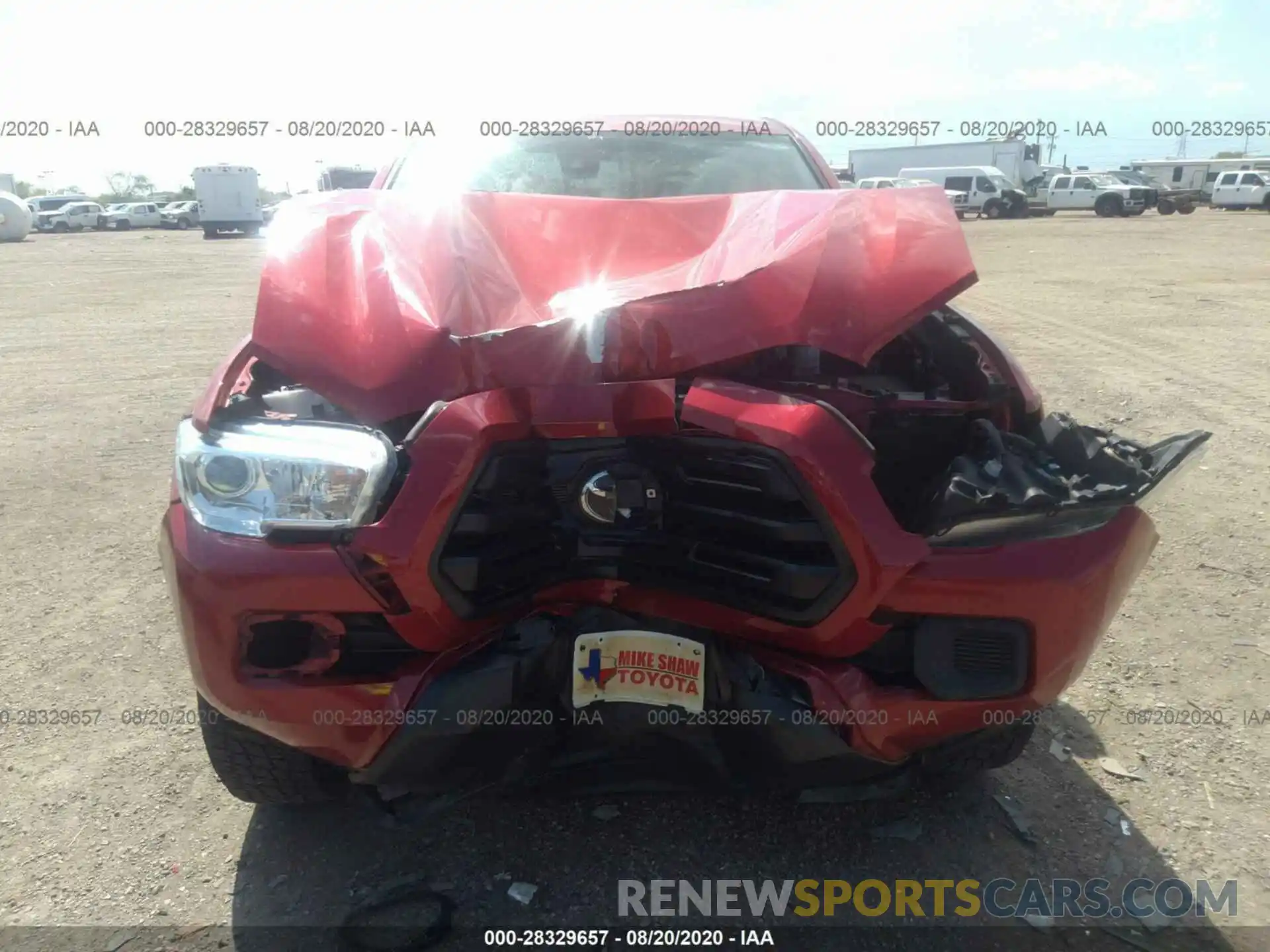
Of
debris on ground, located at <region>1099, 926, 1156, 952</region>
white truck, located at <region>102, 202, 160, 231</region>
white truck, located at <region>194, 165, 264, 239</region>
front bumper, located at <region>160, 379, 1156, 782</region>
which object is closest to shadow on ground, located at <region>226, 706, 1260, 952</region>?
debris on ground, located at <region>1099, 926, 1156, 952</region>

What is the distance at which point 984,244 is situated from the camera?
Answer: 67.7 feet

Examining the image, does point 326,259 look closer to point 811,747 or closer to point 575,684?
point 575,684

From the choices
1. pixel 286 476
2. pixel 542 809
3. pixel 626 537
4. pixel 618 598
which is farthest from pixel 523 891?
pixel 286 476

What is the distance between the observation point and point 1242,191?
35.5m

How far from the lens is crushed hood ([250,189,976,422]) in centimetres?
188

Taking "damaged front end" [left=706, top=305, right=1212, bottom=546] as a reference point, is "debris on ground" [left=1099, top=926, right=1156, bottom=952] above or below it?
below

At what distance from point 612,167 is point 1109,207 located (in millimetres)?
36573

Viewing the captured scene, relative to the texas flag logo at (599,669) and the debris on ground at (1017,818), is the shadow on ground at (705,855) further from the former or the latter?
the texas flag logo at (599,669)

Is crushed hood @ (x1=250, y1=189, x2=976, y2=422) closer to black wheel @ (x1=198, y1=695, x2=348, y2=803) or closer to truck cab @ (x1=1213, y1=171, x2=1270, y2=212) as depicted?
black wheel @ (x1=198, y1=695, x2=348, y2=803)

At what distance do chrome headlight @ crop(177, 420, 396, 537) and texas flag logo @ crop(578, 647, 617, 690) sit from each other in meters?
0.51

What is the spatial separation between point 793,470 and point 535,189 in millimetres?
1881

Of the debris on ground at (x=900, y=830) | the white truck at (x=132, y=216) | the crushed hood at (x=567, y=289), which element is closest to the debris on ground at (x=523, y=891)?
the debris on ground at (x=900, y=830)

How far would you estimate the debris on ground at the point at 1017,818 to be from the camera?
228 centimetres

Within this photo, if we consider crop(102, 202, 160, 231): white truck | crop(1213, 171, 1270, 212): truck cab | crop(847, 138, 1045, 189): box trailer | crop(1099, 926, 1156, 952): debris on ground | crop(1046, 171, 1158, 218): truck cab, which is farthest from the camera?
crop(102, 202, 160, 231): white truck
